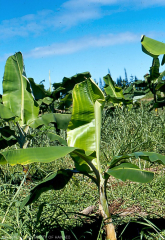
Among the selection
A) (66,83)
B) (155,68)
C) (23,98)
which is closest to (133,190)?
(23,98)

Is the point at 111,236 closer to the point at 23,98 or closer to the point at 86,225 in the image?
the point at 86,225

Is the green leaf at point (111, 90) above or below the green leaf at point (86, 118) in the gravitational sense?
above

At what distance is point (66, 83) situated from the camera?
22.9ft

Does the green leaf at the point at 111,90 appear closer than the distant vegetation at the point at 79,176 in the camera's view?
No

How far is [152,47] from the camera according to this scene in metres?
2.77

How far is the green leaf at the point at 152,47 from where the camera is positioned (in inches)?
105

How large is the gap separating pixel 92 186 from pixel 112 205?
79cm

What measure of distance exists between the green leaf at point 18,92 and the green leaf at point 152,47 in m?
2.49

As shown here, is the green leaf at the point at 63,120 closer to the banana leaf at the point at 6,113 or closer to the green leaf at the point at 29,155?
the banana leaf at the point at 6,113

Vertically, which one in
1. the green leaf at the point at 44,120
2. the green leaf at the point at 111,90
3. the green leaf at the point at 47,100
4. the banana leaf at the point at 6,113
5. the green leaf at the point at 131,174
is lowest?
the green leaf at the point at 131,174

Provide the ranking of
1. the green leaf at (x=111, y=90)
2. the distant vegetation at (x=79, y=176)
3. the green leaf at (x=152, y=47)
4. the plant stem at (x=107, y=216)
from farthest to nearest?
the green leaf at (x=111, y=90) < the green leaf at (x=152, y=47) < the plant stem at (x=107, y=216) < the distant vegetation at (x=79, y=176)

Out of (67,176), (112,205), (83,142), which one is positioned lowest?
(112,205)

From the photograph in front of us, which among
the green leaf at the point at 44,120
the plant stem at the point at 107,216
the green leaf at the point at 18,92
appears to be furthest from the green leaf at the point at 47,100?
the plant stem at the point at 107,216

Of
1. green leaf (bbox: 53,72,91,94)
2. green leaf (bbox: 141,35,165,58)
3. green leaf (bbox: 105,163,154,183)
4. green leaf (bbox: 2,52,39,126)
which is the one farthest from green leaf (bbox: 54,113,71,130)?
green leaf (bbox: 53,72,91,94)
